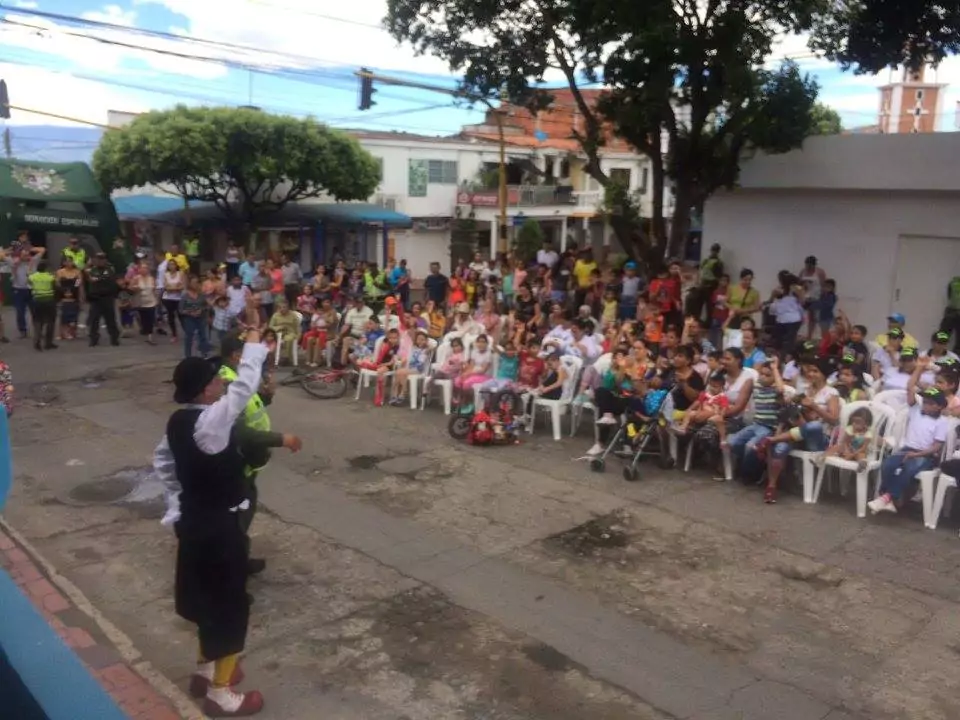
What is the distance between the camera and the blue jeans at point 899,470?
7.21 m

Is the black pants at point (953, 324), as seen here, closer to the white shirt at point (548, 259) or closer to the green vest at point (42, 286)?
the white shirt at point (548, 259)

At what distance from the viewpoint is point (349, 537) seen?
22.3 ft

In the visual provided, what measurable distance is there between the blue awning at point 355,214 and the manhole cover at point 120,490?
79.1 ft

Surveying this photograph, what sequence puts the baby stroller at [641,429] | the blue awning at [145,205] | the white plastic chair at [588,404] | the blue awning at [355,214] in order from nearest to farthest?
the baby stroller at [641,429] < the white plastic chair at [588,404] < the blue awning at [145,205] < the blue awning at [355,214]

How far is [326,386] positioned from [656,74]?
19.7ft

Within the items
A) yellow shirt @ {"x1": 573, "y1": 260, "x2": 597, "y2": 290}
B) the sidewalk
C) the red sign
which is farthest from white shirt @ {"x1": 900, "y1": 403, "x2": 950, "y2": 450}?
the red sign

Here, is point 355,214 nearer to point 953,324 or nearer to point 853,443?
point 953,324

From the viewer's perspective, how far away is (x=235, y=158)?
26.6 m

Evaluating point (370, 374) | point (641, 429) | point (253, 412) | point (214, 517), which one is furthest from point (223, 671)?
point (370, 374)

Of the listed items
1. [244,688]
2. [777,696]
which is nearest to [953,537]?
[777,696]

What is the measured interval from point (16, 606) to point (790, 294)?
454 inches

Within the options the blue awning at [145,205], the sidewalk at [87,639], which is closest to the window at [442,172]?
the blue awning at [145,205]

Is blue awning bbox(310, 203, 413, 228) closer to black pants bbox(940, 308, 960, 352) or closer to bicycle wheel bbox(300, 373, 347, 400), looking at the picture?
bicycle wheel bbox(300, 373, 347, 400)

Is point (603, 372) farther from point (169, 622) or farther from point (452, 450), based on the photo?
point (169, 622)
